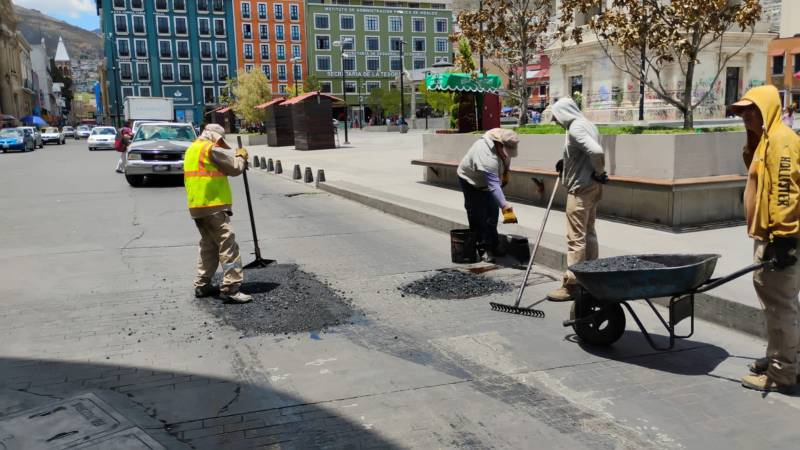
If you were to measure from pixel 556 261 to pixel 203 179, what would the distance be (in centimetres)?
394

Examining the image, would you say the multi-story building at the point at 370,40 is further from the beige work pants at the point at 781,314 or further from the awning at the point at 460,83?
the beige work pants at the point at 781,314

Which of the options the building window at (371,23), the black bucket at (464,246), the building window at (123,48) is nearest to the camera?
the black bucket at (464,246)

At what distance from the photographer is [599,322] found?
484cm

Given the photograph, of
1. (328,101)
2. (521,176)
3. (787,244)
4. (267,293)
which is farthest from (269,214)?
(328,101)

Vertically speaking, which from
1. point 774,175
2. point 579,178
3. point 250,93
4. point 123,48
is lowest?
point 579,178

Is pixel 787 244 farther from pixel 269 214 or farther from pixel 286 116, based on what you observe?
pixel 286 116

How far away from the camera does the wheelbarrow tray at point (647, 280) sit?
4129 mm

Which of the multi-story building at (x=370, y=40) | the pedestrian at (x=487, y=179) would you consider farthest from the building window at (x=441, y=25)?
the pedestrian at (x=487, y=179)

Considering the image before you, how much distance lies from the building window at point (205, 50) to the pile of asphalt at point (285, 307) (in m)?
86.8

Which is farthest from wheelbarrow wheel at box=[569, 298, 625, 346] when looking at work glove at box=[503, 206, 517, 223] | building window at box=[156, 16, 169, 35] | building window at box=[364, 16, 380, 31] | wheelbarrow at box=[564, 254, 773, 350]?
building window at box=[156, 16, 169, 35]

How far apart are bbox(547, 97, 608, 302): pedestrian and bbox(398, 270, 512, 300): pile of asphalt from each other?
89 centimetres

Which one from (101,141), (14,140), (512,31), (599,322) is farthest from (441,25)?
(599,322)

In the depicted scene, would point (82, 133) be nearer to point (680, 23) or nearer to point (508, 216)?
point (680, 23)

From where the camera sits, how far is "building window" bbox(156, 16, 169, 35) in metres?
84.0
